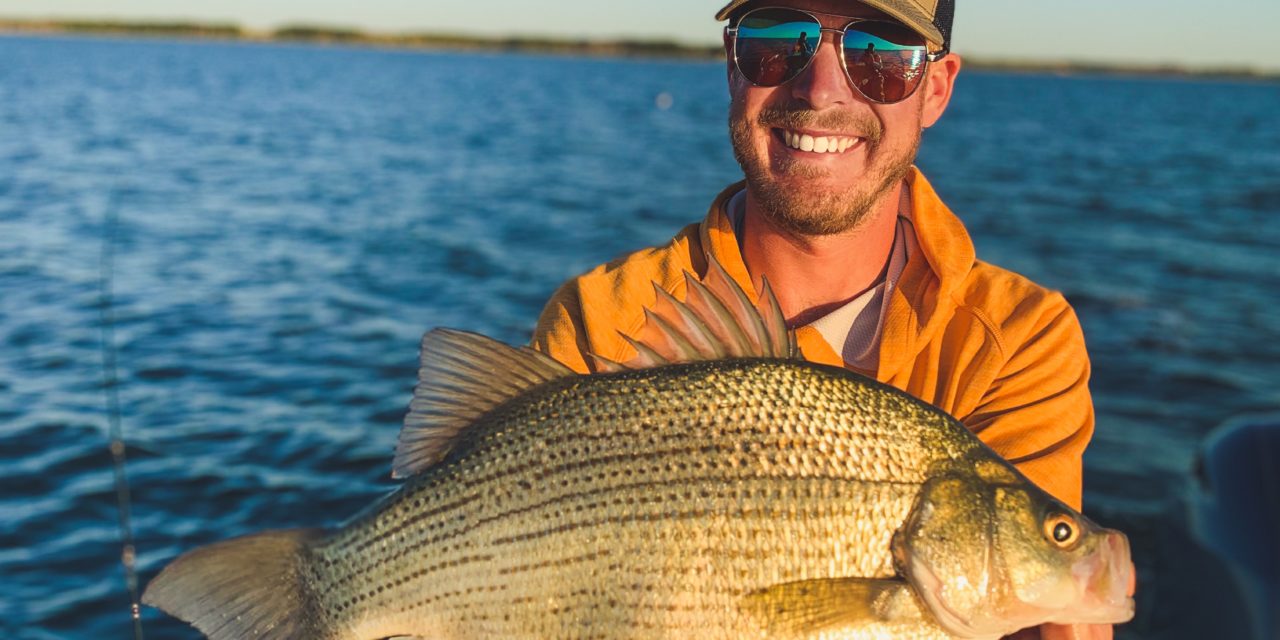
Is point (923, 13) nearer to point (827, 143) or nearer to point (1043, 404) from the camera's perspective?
point (827, 143)

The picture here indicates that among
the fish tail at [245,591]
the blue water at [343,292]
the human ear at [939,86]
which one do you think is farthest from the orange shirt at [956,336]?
the blue water at [343,292]

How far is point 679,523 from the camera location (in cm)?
240

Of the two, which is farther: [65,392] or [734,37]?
[65,392]

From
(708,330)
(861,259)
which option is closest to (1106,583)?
(708,330)

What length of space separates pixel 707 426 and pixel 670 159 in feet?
102

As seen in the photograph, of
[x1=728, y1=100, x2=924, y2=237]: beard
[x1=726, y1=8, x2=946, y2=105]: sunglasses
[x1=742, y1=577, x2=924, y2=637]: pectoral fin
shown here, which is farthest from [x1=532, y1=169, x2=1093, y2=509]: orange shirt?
[x1=742, y1=577, x2=924, y2=637]: pectoral fin

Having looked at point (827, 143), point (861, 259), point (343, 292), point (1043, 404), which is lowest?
point (343, 292)

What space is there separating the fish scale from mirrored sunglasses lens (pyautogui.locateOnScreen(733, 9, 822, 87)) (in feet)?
4.22

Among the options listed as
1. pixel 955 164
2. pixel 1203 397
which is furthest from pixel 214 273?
pixel 955 164

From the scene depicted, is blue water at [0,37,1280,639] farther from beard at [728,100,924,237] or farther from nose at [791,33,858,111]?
nose at [791,33,858,111]

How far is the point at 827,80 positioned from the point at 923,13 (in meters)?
0.39

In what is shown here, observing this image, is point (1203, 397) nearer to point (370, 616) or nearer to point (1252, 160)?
point (370, 616)

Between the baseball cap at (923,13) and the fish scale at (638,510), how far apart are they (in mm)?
1381

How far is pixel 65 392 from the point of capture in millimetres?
9938
